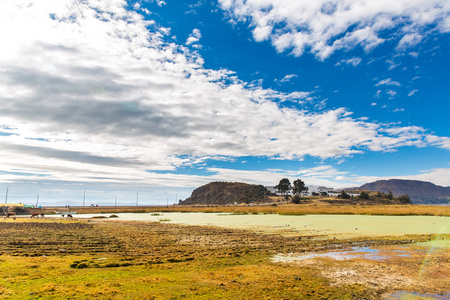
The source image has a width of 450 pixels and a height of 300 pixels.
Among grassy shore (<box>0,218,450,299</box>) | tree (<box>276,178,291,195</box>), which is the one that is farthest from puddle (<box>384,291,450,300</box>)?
tree (<box>276,178,291,195</box>)

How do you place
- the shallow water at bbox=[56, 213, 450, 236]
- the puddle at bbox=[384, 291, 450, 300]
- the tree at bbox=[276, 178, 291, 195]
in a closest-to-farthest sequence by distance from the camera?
the puddle at bbox=[384, 291, 450, 300] → the shallow water at bbox=[56, 213, 450, 236] → the tree at bbox=[276, 178, 291, 195]

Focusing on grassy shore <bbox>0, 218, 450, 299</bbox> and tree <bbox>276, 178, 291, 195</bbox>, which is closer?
grassy shore <bbox>0, 218, 450, 299</bbox>

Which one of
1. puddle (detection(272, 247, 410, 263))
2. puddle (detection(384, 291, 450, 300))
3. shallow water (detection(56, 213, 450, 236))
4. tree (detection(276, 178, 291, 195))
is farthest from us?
tree (detection(276, 178, 291, 195))

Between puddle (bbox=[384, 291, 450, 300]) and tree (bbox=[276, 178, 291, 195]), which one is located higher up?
tree (bbox=[276, 178, 291, 195])

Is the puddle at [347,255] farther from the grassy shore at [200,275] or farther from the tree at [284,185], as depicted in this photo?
the tree at [284,185]

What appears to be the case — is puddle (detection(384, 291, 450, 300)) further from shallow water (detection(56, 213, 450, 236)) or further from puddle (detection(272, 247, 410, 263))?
shallow water (detection(56, 213, 450, 236))

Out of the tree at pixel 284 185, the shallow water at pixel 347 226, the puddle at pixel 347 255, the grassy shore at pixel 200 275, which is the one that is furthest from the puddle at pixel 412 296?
the tree at pixel 284 185

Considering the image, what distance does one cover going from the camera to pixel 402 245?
1489 cm

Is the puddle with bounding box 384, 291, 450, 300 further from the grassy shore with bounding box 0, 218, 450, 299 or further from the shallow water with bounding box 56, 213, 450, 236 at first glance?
the shallow water with bounding box 56, 213, 450, 236

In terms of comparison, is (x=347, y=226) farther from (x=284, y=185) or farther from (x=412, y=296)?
(x=284, y=185)

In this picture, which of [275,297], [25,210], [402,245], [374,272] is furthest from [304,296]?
[25,210]

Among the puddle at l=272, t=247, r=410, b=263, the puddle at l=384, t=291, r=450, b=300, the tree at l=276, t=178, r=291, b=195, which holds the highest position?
the tree at l=276, t=178, r=291, b=195

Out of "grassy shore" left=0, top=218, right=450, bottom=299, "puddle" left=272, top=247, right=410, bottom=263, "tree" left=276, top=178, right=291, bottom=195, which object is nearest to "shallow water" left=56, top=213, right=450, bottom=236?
"puddle" left=272, top=247, right=410, bottom=263

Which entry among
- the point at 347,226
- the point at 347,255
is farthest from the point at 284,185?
the point at 347,255
